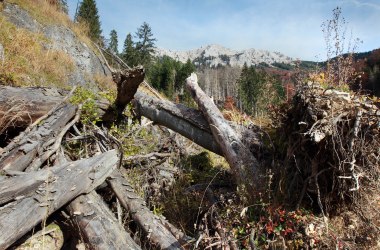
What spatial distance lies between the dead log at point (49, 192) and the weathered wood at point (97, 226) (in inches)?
4.8

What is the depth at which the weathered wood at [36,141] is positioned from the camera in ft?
11.4

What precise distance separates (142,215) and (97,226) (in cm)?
58

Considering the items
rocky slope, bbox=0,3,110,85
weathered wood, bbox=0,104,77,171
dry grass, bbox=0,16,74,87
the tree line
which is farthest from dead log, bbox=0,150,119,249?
the tree line

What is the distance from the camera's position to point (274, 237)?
3.19m

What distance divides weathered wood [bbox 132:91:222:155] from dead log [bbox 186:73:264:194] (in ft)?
0.66

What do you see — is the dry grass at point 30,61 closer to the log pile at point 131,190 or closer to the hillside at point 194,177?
the hillside at point 194,177

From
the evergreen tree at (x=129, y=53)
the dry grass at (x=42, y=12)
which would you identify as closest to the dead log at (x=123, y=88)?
the dry grass at (x=42, y=12)

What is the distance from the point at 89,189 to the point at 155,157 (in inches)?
77.9

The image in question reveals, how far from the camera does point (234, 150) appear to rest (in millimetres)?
4254

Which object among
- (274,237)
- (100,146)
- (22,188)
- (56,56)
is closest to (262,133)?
(274,237)

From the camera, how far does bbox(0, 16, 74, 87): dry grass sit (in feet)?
21.9

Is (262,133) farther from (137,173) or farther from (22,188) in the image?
(22,188)

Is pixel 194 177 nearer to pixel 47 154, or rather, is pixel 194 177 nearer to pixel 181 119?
pixel 181 119

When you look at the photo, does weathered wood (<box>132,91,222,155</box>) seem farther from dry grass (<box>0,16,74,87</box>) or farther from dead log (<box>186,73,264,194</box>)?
dry grass (<box>0,16,74,87</box>)
